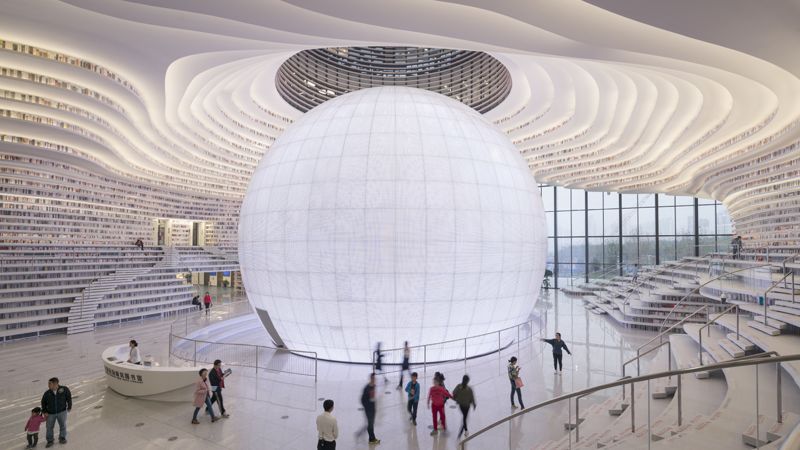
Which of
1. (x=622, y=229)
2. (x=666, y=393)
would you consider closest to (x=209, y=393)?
(x=666, y=393)

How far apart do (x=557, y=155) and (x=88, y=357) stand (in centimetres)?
2650

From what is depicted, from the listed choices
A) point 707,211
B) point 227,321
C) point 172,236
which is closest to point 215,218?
point 172,236

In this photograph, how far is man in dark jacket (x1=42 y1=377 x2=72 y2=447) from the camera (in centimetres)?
714

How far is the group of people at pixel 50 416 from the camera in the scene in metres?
7.06

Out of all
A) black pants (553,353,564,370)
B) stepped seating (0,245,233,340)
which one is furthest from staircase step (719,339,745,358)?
stepped seating (0,245,233,340)

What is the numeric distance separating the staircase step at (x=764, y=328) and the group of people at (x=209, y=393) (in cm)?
1082

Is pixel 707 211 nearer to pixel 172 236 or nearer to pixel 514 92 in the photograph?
pixel 514 92

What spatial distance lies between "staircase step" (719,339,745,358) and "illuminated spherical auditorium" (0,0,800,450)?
0.04 metres

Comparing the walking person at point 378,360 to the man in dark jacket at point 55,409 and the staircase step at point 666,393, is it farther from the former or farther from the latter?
the man in dark jacket at point 55,409

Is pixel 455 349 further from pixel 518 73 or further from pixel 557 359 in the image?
pixel 518 73

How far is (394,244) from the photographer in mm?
10719

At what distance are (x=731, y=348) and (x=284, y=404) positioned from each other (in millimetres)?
9044

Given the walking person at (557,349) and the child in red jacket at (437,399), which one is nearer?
the child in red jacket at (437,399)

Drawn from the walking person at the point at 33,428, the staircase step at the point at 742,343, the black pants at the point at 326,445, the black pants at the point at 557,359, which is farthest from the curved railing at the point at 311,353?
the staircase step at the point at 742,343
